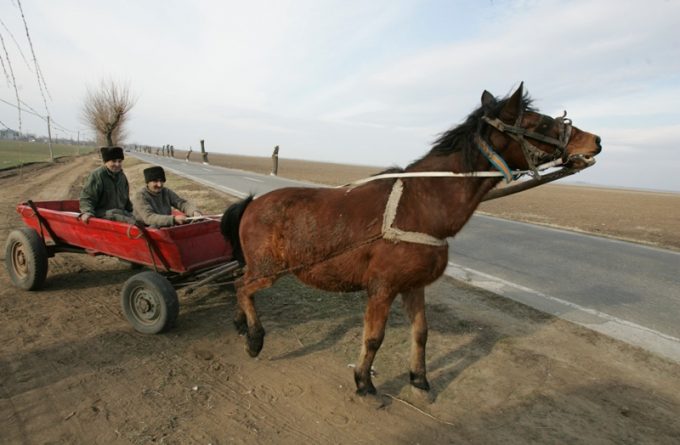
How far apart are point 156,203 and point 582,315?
5.69m

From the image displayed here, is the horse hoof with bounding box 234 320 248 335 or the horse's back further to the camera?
the horse hoof with bounding box 234 320 248 335

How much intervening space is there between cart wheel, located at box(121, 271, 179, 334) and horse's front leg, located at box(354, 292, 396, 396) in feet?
6.71

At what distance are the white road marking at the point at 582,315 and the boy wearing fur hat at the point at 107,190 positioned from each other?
5161mm

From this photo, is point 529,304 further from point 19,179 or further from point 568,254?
point 19,179

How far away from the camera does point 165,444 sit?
2.52 m

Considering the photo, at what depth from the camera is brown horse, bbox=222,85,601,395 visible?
269cm

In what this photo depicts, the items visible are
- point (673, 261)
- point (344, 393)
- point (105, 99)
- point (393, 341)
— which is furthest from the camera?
point (105, 99)

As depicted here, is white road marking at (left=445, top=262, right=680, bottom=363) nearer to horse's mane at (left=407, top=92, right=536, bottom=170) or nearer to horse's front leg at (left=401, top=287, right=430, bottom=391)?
horse's front leg at (left=401, top=287, right=430, bottom=391)

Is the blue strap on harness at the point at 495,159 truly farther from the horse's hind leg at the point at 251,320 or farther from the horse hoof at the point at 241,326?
the horse hoof at the point at 241,326

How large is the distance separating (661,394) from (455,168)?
2703 mm

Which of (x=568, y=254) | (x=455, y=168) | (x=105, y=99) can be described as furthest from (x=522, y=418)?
(x=105, y=99)

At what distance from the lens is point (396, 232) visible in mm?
2816

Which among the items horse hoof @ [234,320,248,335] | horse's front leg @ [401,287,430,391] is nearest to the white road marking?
horse's front leg @ [401,287,430,391]

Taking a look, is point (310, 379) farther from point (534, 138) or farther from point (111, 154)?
point (111, 154)
